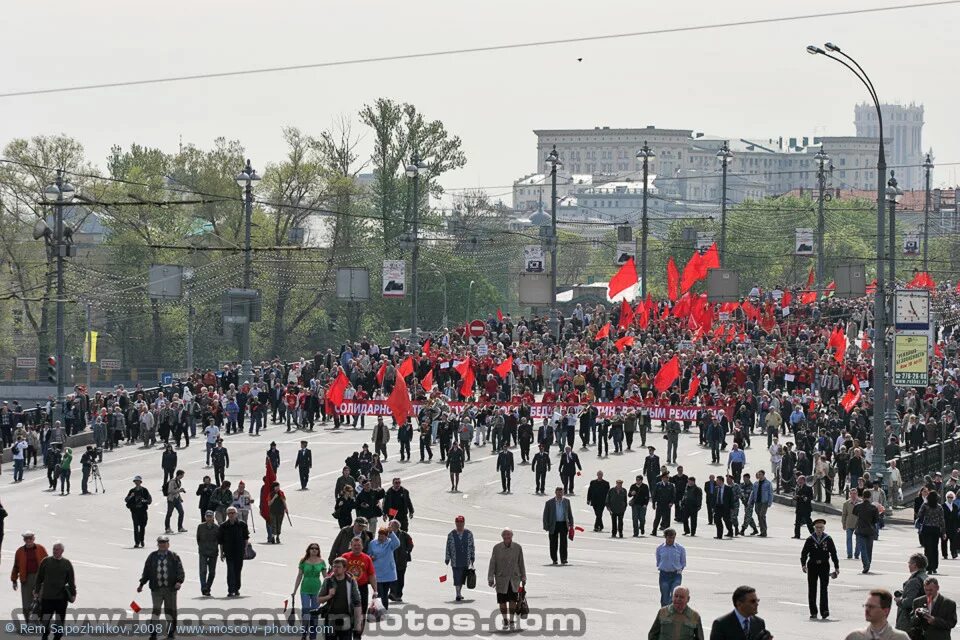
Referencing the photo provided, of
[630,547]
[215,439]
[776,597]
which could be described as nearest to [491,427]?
[215,439]

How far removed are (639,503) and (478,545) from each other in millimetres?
3292

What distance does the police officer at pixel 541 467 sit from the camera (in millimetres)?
37344

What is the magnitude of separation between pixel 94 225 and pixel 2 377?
5181cm

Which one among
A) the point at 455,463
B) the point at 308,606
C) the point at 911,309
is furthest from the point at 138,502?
the point at 911,309

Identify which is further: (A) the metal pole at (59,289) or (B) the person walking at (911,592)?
(A) the metal pole at (59,289)

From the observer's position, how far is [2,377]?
91.2m

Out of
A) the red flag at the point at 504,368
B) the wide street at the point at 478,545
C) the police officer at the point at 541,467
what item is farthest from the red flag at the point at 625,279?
the police officer at the point at 541,467

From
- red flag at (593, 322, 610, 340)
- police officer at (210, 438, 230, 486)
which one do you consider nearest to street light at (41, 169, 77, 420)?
police officer at (210, 438, 230, 486)

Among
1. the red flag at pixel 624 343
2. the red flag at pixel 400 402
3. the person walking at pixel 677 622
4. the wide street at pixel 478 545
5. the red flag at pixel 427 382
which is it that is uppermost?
the red flag at pixel 624 343

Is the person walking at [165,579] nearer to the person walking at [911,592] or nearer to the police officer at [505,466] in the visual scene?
the person walking at [911,592]

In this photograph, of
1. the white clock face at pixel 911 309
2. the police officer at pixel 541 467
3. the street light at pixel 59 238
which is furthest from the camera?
the white clock face at pixel 911 309

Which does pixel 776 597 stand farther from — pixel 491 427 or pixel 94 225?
pixel 94 225

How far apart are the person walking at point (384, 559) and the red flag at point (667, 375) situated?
24.8 meters

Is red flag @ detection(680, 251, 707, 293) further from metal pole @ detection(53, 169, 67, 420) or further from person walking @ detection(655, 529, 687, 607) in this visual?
person walking @ detection(655, 529, 687, 607)
